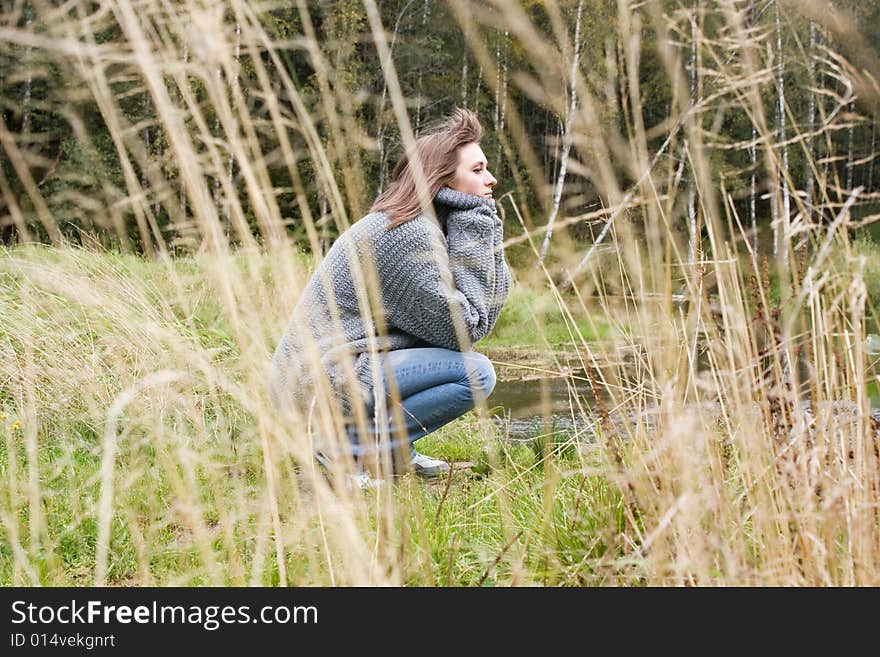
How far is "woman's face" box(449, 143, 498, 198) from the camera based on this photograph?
2.73 m

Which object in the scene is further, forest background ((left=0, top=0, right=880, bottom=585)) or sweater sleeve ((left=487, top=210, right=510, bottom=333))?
sweater sleeve ((left=487, top=210, right=510, bottom=333))

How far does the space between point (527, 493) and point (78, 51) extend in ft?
4.23

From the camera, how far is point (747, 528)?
1609 mm

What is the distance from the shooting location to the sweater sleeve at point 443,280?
2590mm

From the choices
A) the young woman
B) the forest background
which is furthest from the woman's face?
the forest background

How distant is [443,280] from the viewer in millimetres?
2561

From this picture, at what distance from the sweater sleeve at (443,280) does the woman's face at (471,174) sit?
7cm

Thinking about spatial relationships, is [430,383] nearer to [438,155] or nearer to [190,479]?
[438,155]

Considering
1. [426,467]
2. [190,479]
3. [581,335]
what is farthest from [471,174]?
[190,479]

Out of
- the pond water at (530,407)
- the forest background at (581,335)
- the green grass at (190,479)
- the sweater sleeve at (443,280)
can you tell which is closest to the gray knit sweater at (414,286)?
the sweater sleeve at (443,280)

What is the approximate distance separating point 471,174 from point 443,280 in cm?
39

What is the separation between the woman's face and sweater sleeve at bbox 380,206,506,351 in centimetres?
7

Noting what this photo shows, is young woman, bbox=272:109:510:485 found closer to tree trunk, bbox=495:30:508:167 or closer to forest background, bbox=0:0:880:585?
tree trunk, bbox=495:30:508:167

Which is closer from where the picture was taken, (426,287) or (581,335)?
(581,335)
